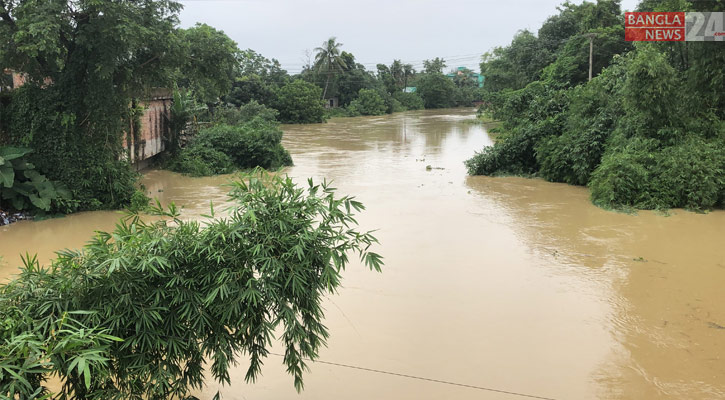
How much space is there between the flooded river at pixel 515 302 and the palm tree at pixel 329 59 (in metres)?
40.1

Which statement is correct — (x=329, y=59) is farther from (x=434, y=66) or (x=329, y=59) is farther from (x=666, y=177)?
(x=666, y=177)

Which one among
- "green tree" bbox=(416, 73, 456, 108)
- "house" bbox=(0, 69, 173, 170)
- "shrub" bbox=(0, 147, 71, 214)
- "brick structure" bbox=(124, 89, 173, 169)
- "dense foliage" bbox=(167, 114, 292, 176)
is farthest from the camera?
"green tree" bbox=(416, 73, 456, 108)

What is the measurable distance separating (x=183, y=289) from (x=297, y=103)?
129 ft

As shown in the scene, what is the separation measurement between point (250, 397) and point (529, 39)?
1286 inches

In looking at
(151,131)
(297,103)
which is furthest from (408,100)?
(151,131)

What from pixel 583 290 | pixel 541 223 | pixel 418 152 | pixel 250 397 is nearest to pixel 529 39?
pixel 418 152

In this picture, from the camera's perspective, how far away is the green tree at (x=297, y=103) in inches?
1634

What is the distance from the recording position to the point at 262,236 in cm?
334

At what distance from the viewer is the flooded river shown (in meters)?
4.73

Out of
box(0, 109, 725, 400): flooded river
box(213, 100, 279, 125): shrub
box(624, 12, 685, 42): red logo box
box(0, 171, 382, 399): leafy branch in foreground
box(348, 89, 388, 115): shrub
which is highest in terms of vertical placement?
box(348, 89, 388, 115): shrub

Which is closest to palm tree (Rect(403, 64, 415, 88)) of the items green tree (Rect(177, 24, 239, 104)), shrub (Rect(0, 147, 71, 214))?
green tree (Rect(177, 24, 239, 104))

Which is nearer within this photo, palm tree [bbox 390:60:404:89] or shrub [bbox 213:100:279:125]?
shrub [bbox 213:100:279:125]

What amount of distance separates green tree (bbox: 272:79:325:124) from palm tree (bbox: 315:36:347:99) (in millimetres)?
9734

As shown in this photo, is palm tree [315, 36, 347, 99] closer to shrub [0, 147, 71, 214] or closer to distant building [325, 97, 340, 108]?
distant building [325, 97, 340, 108]
